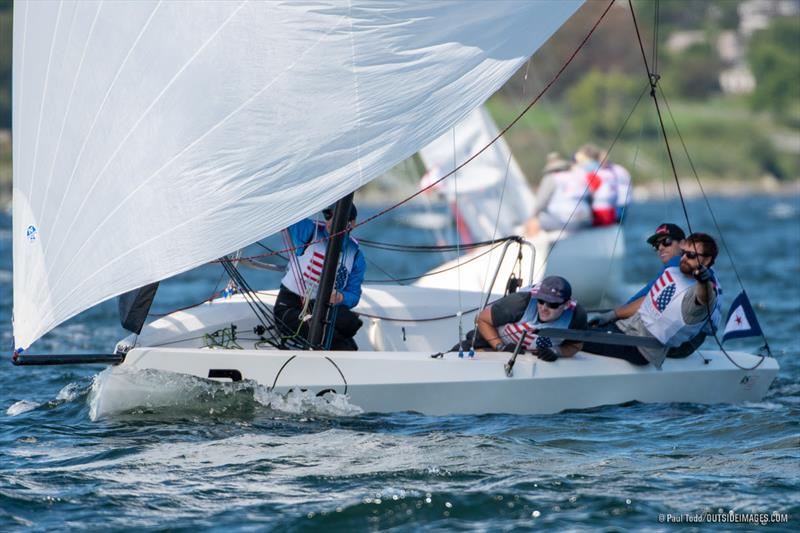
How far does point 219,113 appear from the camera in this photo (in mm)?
5875

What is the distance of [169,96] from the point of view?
5863mm

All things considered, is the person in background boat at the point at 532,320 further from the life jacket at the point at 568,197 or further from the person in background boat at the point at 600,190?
the person in background boat at the point at 600,190

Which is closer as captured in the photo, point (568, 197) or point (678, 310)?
point (678, 310)

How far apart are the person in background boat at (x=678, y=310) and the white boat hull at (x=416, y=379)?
100 millimetres

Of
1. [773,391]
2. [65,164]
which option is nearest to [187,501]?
[65,164]

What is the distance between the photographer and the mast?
21.4 feet

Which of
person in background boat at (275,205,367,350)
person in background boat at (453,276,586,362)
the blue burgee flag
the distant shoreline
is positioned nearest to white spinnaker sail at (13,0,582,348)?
person in background boat at (275,205,367,350)

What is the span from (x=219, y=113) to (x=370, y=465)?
5.80 feet

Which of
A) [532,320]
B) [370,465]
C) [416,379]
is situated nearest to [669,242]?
[532,320]

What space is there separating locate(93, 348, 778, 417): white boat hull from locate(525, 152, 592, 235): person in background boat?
16.7ft

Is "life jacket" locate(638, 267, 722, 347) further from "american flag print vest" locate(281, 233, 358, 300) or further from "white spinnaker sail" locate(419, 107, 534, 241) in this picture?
"white spinnaker sail" locate(419, 107, 534, 241)

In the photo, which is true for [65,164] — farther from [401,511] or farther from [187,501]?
[401,511]

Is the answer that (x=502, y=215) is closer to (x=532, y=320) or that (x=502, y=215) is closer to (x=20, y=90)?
(x=532, y=320)

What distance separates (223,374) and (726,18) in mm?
90865
